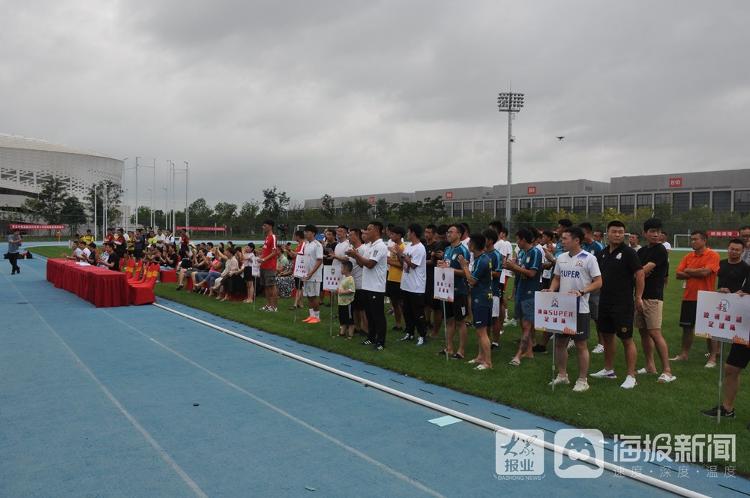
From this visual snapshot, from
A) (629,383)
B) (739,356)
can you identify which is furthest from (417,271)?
(739,356)

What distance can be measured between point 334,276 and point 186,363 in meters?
2.88

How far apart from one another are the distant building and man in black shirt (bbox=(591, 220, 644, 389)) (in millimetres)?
63230

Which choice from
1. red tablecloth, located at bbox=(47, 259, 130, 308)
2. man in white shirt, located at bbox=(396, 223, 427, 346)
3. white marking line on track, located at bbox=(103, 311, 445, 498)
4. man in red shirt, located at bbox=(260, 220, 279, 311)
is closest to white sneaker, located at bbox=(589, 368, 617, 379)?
man in white shirt, located at bbox=(396, 223, 427, 346)

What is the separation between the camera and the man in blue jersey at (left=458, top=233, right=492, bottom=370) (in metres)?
6.80

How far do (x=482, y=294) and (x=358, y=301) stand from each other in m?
2.84

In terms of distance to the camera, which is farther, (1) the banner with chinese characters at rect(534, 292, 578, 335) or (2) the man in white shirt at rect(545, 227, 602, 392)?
(2) the man in white shirt at rect(545, 227, 602, 392)

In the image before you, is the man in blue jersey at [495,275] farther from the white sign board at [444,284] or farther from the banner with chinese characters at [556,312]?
the banner with chinese characters at [556,312]

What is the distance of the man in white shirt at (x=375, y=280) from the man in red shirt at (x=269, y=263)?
4067 millimetres

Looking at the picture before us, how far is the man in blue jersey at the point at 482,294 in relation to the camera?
680 cm

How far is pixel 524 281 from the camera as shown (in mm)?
7621

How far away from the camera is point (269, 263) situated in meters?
11.9

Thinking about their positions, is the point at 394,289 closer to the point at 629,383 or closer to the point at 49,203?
the point at 629,383

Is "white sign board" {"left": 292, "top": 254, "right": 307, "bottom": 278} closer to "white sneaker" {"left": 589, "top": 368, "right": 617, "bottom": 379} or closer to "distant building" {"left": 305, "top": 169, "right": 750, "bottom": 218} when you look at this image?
"white sneaker" {"left": 589, "top": 368, "right": 617, "bottom": 379}

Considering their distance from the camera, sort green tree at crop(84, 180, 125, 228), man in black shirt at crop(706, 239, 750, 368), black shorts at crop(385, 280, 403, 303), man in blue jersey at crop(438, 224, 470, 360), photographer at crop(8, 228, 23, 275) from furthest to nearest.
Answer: green tree at crop(84, 180, 125, 228) < photographer at crop(8, 228, 23, 275) < black shorts at crop(385, 280, 403, 303) < man in blue jersey at crop(438, 224, 470, 360) < man in black shirt at crop(706, 239, 750, 368)
